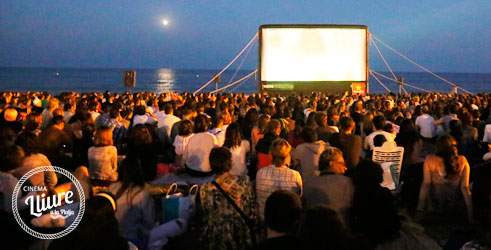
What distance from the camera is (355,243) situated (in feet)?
8.07

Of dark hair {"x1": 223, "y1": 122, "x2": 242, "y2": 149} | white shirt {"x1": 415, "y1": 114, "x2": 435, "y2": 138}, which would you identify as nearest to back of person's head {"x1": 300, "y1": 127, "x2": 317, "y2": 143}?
dark hair {"x1": 223, "y1": 122, "x2": 242, "y2": 149}

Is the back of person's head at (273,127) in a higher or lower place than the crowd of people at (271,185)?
higher

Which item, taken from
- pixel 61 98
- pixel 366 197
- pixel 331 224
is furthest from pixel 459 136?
pixel 61 98

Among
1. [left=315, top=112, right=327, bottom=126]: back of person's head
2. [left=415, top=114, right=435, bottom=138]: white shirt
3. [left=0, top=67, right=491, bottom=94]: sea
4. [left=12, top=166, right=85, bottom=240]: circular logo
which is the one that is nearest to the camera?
[left=12, top=166, right=85, bottom=240]: circular logo

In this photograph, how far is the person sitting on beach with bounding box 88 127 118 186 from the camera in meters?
5.23

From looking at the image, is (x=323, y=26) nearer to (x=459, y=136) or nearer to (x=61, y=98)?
(x=61, y=98)

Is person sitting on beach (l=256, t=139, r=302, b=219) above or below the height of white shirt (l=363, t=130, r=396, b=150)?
below

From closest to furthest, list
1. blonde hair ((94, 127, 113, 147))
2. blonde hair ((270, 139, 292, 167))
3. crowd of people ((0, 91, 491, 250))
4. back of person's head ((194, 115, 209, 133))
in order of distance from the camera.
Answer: crowd of people ((0, 91, 491, 250)) < blonde hair ((270, 139, 292, 167)) < blonde hair ((94, 127, 113, 147)) < back of person's head ((194, 115, 209, 133))

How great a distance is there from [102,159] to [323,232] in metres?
3.42

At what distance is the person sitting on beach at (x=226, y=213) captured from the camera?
3.61m

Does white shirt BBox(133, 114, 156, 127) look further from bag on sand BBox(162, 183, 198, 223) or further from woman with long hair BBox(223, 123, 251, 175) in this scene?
bag on sand BBox(162, 183, 198, 223)

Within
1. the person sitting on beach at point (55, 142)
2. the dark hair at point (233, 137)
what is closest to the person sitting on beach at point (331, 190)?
the dark hair at point (233, 137)

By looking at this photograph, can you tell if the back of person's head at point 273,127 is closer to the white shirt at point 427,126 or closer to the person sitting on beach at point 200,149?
the person sitting on beach at point 200,149

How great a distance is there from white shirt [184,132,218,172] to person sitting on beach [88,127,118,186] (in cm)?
111
